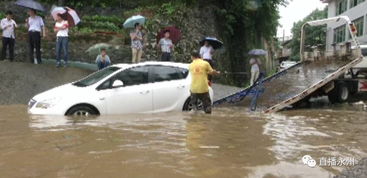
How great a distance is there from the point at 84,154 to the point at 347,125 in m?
5.88

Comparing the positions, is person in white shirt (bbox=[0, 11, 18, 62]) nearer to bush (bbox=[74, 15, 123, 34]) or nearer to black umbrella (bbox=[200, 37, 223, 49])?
bush (bbox=[74, 15, 123, 34])

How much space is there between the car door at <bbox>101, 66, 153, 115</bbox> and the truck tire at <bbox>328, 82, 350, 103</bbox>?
6807mm

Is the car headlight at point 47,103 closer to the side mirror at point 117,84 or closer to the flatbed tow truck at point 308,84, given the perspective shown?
the side mirror at point 117,84

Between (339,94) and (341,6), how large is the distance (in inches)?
1417

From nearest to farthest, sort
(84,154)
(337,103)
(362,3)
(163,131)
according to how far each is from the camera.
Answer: (84,154) < (163,131) < (337,103) < (362,3)

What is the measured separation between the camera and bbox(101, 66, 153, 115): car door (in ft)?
35.2

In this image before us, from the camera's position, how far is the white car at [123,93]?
1022cm

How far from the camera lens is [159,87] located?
11414 mm

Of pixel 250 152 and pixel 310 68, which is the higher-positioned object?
pixel 310 68

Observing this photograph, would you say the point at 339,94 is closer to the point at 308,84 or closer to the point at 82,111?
the point at 308,84

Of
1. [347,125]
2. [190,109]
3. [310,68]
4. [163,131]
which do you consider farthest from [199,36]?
[163,131]

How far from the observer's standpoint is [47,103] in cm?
1012

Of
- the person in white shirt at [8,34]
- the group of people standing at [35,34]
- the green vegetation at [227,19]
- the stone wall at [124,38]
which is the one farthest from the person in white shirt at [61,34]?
the green vegetation at [227,19]

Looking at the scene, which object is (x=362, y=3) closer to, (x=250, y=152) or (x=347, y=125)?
(x=347, y=125)
